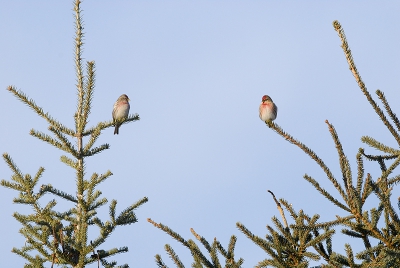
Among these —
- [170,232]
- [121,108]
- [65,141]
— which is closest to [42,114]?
[65,141]

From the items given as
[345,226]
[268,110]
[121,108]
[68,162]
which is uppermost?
[121,108]

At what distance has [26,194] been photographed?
464 cm

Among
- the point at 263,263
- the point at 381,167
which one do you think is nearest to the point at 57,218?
the point at 263,263

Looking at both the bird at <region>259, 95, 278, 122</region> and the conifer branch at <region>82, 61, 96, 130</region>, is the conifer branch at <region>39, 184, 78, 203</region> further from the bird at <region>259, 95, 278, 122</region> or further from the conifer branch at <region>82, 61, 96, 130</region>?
the bird at <region>259, 95, 278, 122</region>

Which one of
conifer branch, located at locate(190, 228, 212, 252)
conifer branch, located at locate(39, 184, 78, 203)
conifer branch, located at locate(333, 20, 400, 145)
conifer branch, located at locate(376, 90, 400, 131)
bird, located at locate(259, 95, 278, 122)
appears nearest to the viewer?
conifer branch, located at locate(333, 20, 400, 145)

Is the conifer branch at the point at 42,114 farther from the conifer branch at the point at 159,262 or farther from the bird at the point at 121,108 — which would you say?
the bird at the point at 121,108

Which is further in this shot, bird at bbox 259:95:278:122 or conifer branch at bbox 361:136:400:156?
bird at bbox 259:95:278:122

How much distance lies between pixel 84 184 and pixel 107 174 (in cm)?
22

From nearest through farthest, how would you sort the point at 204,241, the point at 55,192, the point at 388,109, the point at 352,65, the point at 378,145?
the point at 352,65
the point at 388,109
the point at 378,145
the point at 204,241
the point at 55,192

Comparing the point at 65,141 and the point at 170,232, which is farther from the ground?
the point at 65,141

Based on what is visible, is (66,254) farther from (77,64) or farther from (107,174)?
(77,64)

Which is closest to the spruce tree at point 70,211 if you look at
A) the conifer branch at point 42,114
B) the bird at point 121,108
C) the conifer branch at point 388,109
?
the conifer branch at point 42,114

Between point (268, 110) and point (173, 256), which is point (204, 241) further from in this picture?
point (268, 110)

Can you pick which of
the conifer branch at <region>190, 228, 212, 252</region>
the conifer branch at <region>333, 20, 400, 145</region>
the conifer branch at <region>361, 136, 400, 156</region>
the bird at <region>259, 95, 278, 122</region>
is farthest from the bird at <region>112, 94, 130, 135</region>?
the conifer branch at <region>333, 20, 400, 145</region>
